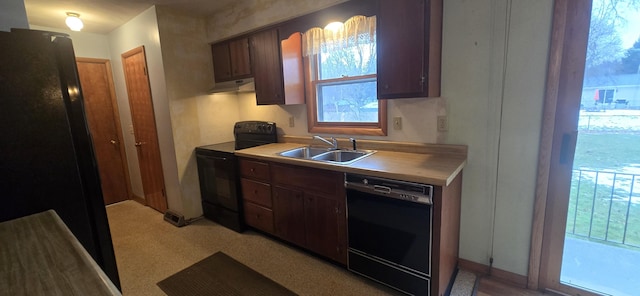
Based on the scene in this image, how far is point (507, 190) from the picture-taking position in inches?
75.5

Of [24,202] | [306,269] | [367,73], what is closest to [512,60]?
[367,73]

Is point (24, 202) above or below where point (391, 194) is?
above

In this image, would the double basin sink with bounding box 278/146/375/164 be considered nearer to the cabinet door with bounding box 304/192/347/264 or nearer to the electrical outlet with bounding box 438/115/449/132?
the cabinet door with bounding box 304/192/347/264

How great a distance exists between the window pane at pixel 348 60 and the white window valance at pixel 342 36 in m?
0.03

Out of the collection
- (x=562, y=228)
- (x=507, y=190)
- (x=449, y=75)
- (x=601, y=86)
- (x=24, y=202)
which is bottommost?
(x=562, y=228)

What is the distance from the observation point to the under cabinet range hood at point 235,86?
2916mm

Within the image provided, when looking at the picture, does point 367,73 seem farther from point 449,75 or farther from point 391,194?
point 391,194

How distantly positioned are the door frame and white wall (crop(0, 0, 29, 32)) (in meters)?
3.15

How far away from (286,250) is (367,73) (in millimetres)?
1817

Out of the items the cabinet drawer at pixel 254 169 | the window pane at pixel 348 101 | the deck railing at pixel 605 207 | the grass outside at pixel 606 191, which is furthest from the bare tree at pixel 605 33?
the cabinet drawer at pixel 254 169

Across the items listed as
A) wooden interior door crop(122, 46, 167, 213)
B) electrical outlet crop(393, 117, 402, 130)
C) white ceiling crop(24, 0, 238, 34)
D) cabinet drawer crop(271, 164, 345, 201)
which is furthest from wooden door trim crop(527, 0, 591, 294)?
wooden interior door crop(122, 46, 167, 213)

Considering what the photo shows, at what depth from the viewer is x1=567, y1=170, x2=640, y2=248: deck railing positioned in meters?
1.60

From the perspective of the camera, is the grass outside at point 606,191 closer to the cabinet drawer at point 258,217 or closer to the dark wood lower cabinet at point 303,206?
the dark wood lower cabinet at point 303,206

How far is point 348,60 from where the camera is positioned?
8.46 ft
